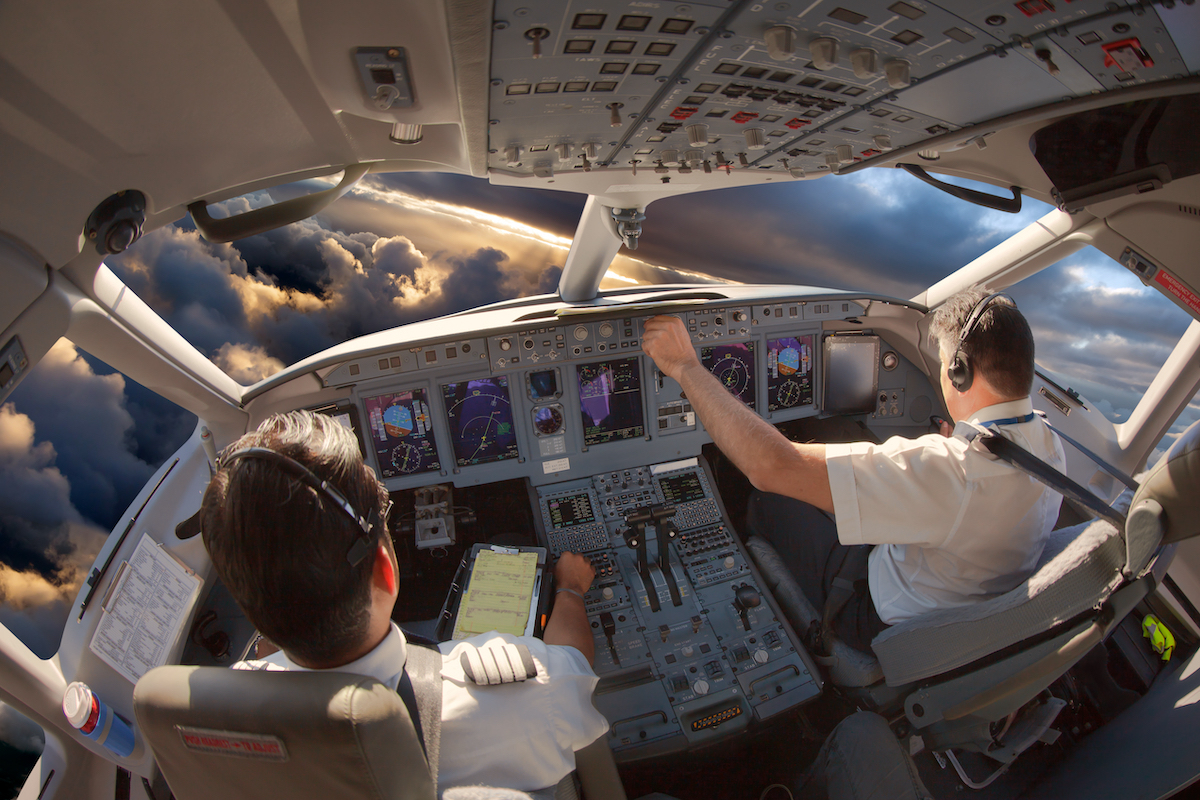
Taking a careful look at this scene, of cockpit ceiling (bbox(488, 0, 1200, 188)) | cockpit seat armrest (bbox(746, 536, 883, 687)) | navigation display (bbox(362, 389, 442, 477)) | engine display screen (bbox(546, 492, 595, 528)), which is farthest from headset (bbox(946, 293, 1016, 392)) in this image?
navigation display (bbox(362, 389, 442, 477))

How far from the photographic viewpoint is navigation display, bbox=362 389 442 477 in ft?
8.46

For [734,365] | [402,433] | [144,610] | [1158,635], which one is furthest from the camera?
[734,365]

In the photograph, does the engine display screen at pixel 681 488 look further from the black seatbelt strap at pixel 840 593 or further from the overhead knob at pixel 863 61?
the overhead knob at pixel 863 61

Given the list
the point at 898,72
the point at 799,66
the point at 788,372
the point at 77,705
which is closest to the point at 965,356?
the point at 898,72

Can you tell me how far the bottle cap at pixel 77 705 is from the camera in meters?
1.56

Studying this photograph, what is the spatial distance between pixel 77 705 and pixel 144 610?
1.14 feet

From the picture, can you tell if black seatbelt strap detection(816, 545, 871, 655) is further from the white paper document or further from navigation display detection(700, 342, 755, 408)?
the white paper document

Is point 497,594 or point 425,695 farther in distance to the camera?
point 497,594

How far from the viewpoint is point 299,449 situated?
30.6 inches

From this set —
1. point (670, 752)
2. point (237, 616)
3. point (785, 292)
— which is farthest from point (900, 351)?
point (237, 616)

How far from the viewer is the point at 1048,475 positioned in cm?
122

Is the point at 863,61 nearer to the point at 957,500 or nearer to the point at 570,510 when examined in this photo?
the point at 957,500

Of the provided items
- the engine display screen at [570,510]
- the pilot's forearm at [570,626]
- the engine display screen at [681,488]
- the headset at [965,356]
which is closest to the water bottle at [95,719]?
the pilot's forearm at [570,626]

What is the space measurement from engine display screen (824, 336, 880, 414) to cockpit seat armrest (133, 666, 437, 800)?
9.81ft
